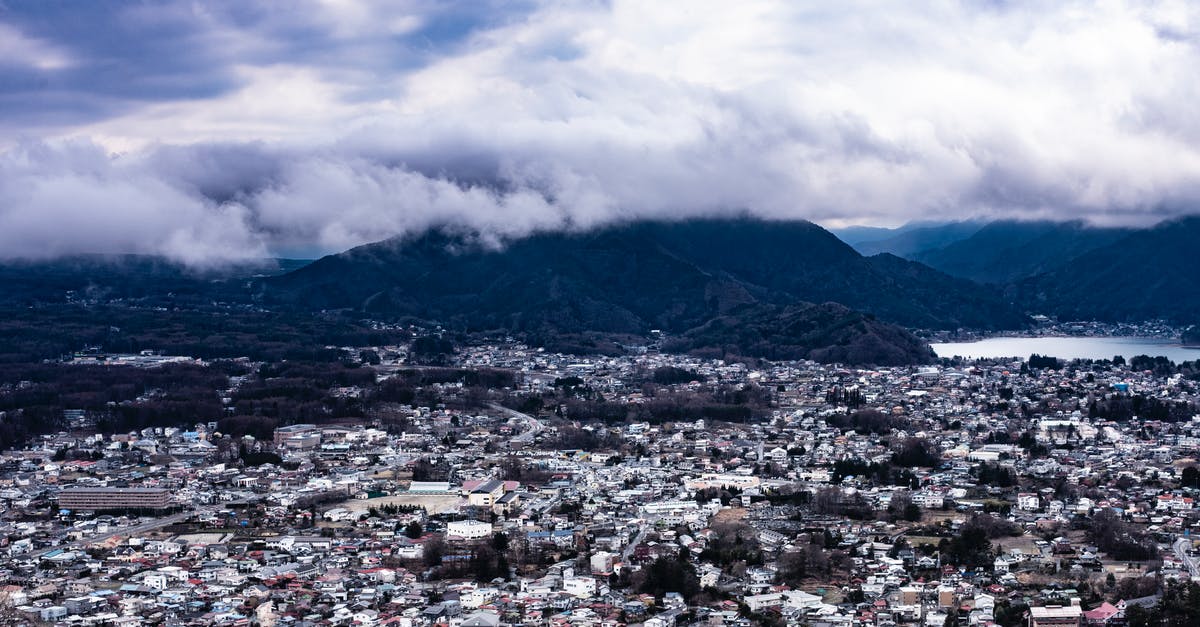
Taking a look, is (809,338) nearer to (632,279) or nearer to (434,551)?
(632,279)

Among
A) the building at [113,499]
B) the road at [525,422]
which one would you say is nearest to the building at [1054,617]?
the building at [113,499]


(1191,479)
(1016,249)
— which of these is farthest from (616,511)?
(1016,249)

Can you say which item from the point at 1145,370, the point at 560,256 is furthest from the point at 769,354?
the point at 560,256

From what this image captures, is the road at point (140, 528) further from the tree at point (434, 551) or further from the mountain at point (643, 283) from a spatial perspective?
the mountain at point (643, 283)

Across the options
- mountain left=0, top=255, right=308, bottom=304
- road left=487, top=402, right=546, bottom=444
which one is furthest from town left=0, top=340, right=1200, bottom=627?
mountain left=0, top=255, right=308, bottom=304

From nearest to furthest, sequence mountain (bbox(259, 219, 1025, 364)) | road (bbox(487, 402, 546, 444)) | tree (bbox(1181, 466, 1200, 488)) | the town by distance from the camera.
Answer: the town < tree (bbox(1181, 466, 1200, 488)) < road (bbox(487, 402, 546, 444)) < mountain (bbox(259, 219, 1025, 364))

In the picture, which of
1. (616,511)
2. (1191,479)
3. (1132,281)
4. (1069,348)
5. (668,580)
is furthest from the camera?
(1132,281)

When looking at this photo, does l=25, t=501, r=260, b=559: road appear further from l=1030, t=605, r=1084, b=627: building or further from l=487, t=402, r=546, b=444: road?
l=1030, t=605, r=1084, b=627: building
